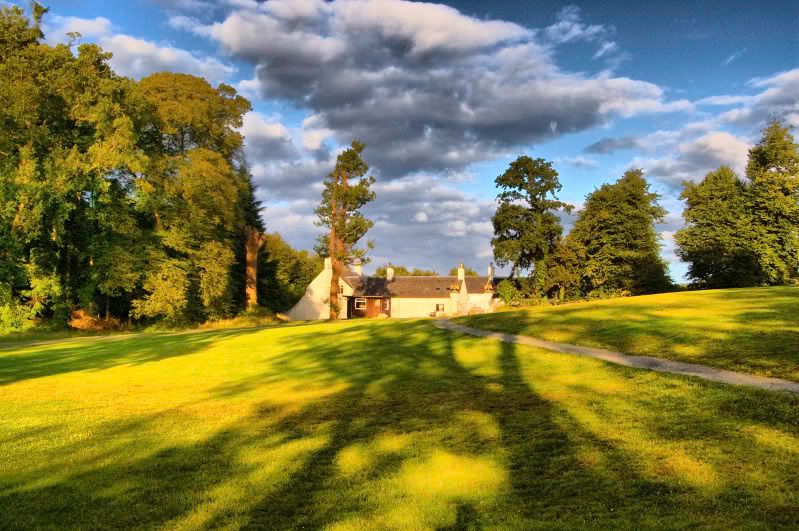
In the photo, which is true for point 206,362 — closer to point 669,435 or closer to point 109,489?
point 109,489

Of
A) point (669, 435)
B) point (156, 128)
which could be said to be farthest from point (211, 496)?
point (156, 128)

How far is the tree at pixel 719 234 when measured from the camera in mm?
46750

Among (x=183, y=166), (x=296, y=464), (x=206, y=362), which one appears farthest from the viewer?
(x=183, y=166)

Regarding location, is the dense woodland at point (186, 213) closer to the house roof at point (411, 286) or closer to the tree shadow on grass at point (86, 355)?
the tree shadow on grass at point (86, 355)

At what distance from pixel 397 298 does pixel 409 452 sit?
66916 millimetres

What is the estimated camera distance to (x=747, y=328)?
1619cm

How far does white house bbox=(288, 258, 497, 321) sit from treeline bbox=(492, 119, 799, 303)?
16.1 metres

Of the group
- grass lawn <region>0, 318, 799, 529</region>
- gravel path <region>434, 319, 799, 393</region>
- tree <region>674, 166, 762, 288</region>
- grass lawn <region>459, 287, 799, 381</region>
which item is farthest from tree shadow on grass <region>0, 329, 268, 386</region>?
tree <region>674, 166, 762, 288</region>

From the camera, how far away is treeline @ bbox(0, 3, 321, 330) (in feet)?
109

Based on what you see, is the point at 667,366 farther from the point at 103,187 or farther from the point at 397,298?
the point at 397,298

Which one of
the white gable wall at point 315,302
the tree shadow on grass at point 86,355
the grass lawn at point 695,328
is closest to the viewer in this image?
the grass lawn at point 695,328

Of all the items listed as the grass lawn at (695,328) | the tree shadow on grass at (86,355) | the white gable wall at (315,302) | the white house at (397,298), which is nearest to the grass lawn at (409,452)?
the grass lawn at (695,328)

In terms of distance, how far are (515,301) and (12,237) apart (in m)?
44.5

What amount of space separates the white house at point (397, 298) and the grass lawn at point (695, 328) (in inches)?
1768
